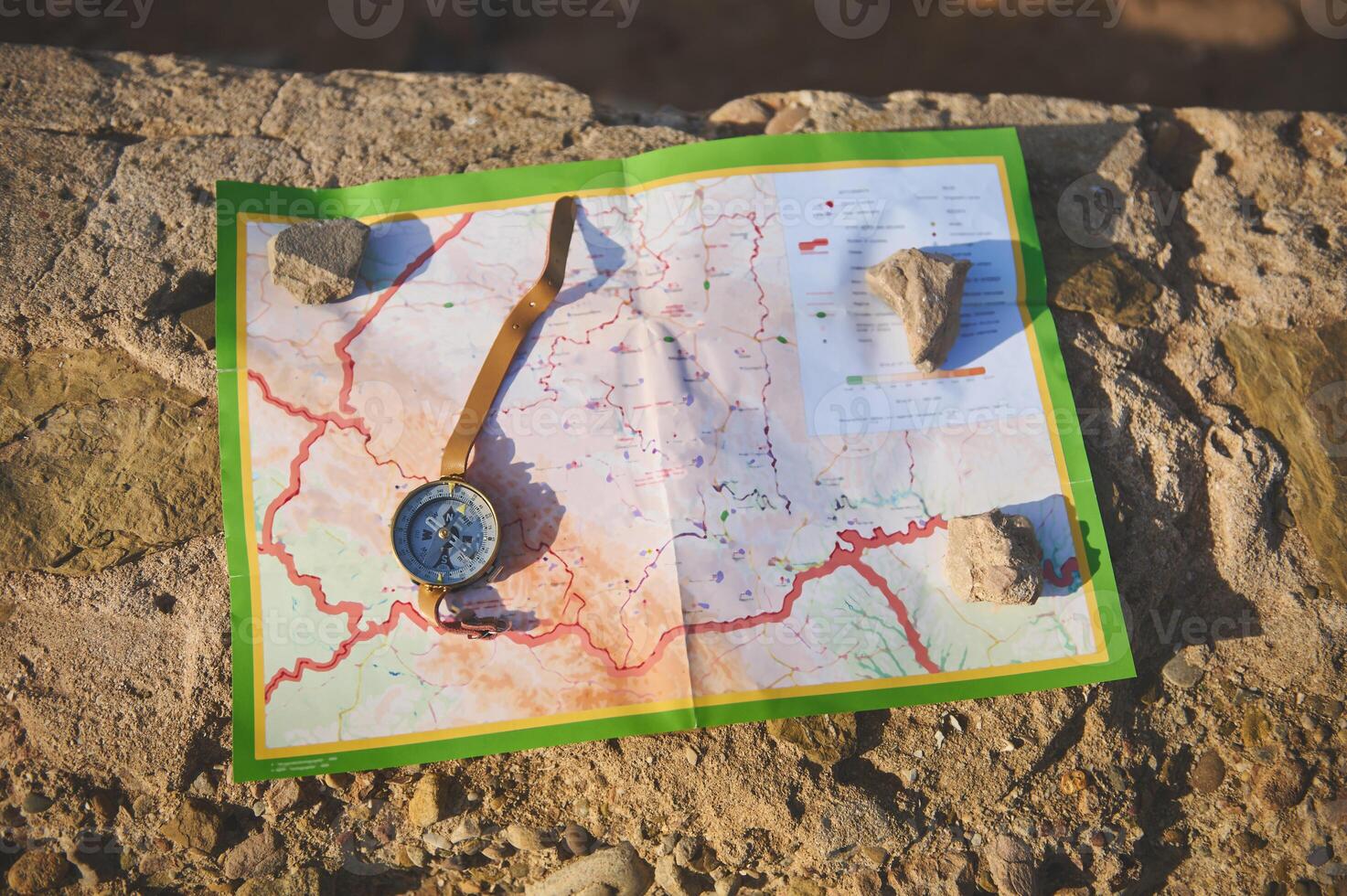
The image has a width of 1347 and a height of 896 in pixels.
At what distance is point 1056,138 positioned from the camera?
217cm

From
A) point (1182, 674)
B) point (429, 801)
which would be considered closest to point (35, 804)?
point (429, 801)

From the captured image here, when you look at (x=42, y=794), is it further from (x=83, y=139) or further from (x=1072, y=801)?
(x=1072, y=801)

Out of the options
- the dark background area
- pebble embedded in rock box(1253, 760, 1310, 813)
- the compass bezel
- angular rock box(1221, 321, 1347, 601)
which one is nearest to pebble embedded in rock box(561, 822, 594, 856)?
the compass bezel

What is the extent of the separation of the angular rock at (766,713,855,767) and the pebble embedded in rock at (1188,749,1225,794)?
77 centimetres

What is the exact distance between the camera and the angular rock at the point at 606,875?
1.75 m

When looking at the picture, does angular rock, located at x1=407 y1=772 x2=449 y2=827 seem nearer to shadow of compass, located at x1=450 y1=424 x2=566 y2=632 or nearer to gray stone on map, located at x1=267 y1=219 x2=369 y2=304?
shadow of compass, located at x1=450 y1=424 x2=566 y2=632

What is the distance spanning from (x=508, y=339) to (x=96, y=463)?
2.98ft

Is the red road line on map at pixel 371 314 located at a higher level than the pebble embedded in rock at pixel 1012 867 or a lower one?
higher

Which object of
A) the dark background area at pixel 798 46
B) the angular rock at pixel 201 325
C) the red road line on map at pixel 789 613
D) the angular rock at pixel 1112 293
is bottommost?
the red road line on map at pixel 789 613

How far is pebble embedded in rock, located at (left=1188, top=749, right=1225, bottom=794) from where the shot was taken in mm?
1842

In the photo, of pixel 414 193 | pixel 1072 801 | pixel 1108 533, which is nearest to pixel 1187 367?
pixel 1108 533

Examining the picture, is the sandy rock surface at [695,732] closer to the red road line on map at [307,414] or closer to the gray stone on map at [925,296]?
the red road line on map at [307,414]

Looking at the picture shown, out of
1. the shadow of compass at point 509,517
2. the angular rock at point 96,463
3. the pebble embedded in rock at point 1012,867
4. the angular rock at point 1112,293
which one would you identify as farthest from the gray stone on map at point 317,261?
the pebble embedded in rock at point 1012,867

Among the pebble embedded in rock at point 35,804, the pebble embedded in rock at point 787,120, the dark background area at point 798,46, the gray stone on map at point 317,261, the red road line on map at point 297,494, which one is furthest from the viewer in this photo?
the dark background area at point 798,46
